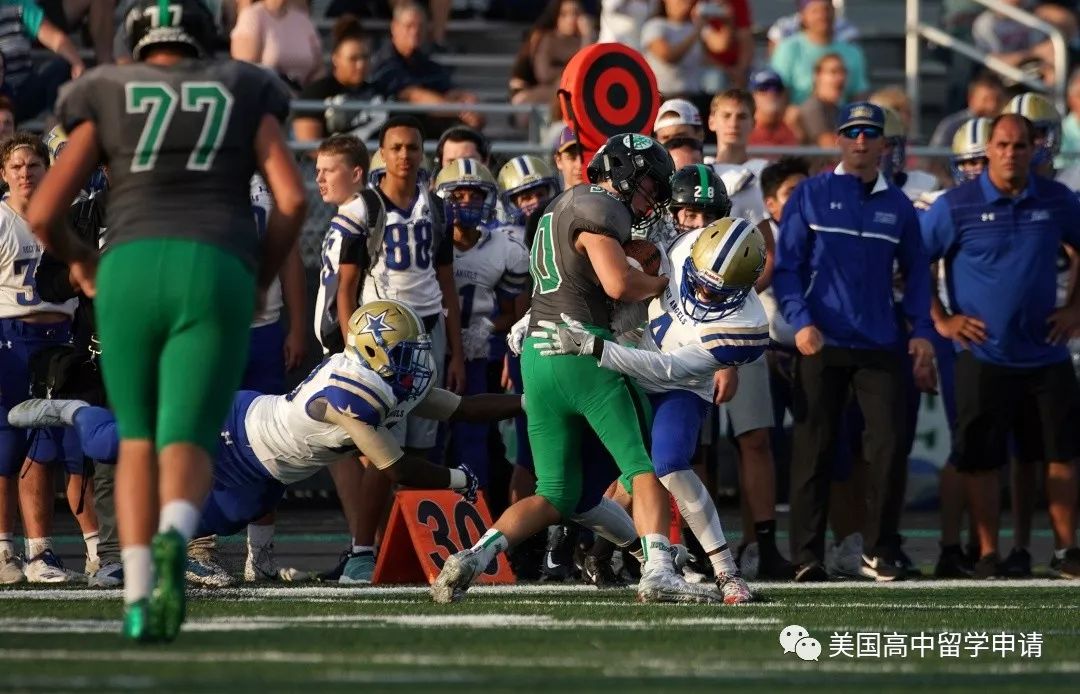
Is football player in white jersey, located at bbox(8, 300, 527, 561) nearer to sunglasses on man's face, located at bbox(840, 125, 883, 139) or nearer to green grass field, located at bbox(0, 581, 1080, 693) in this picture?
green grass field, located at bbox(0, 581, 1080, 693)

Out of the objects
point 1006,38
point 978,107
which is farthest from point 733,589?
point 1006,38

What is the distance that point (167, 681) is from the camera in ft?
15.8

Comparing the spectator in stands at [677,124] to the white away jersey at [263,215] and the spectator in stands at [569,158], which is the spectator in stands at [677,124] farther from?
the white away jersey at [263,215]

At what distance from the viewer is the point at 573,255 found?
24.8ft

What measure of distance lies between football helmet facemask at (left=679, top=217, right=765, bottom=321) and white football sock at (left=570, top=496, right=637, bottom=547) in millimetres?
805

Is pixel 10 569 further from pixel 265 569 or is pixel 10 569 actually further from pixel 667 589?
pixel 667 589

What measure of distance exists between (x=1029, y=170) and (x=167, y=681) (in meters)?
6.50

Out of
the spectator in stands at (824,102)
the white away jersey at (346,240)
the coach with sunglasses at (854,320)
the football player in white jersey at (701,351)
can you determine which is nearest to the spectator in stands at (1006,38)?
the spectator in stands at (824,102)

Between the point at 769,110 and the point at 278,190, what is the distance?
796 centimetres

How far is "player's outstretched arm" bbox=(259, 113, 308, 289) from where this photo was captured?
568 cm

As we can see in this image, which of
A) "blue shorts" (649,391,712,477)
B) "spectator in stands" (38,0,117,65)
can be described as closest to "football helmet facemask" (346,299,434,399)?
"blue shorts" (649,391,712,477)

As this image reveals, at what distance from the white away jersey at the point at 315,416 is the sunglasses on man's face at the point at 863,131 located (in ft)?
9.05

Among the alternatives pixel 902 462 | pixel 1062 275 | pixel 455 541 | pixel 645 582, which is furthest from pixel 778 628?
pixel 1062 275

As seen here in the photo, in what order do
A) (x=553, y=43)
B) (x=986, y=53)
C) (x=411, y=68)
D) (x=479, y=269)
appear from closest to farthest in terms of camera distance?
(x=479, y=269)
(x=411, y=68)
(x=553, y=43)
(x=986, y=53)
